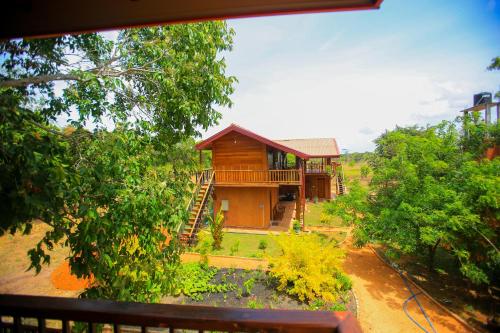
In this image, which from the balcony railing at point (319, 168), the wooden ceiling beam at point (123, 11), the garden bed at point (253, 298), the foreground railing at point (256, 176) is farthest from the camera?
the balcony railing at point (319, 168)

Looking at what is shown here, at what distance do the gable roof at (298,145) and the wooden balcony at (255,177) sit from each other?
1.52m

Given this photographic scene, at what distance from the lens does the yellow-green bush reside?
8.12 metres

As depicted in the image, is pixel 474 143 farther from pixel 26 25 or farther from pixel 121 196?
pixel 26 25

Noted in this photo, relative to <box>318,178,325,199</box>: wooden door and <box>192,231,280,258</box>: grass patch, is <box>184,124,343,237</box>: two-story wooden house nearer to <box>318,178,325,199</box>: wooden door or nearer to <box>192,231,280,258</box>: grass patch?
<box>192,231,280,258</box>: grass patch

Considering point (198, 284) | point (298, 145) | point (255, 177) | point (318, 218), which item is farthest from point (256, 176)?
point (298, 145)

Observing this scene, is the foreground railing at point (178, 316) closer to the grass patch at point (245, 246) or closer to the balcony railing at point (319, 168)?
the grass patch at point (245, 246)

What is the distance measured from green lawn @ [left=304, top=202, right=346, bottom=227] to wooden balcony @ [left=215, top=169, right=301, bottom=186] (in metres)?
3.07

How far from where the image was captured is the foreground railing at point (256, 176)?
15891 mm

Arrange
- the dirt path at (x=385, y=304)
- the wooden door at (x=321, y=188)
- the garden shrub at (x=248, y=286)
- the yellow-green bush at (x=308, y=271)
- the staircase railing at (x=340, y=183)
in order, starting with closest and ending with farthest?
the dirt path at (x=385, y=304)
the yellow-green bush at (x=308, y=271)
the garden shrub at (x=248, y=286)
the wooden door at (x=321, y=188)
the staircase railing at (x=340, y=183)

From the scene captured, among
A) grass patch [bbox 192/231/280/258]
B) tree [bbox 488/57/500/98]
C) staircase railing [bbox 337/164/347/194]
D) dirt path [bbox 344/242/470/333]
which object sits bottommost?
dirt path [bbox 344/242/470/333]

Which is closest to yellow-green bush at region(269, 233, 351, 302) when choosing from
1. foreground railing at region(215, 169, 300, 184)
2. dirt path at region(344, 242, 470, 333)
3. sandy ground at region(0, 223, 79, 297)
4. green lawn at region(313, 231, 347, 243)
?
dirt path at region(344, 242, 470, 333)

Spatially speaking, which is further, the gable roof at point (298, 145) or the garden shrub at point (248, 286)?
the gable roof at point (298, 145)

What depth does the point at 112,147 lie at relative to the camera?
350 centimetres

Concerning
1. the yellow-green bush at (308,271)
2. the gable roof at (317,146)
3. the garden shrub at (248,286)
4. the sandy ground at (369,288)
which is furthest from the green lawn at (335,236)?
the gable roof at (317,146)
